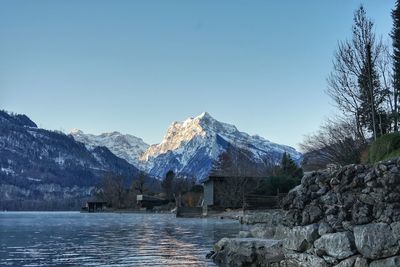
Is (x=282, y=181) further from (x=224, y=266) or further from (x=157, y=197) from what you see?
(x=157, y=197)

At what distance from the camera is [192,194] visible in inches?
4257

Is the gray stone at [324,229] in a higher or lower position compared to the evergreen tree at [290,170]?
lower

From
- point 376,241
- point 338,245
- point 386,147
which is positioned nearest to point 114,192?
point 386,147

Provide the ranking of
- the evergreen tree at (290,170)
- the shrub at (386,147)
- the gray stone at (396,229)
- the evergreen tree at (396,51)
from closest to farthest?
the gray stone at (396,229) → the shrub at (386,147) → the evergreen tree at (396,51) → the evergreen tree at (290,170)

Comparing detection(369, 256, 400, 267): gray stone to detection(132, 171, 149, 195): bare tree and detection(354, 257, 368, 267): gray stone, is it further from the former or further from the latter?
detection(132, 171, 149, 195): bare tree

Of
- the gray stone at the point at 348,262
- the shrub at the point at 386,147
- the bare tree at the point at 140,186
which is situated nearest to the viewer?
the gray stone at the point at 348,262

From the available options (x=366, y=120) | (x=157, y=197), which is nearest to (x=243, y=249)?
(x=366, y=120)

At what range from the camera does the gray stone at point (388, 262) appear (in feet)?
40.8

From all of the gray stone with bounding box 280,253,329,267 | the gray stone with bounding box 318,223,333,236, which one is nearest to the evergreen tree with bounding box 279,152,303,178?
the gray stone with bounding box 280,253,329,267

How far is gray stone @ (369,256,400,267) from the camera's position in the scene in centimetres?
1244

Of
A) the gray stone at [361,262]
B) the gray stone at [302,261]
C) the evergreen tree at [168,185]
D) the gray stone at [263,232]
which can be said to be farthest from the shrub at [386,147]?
the evergreen tree at [168,185]

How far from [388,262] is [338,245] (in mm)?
1604

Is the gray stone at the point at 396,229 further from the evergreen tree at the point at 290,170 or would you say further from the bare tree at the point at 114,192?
the bare tree at the point at 114,192

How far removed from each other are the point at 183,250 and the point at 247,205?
132 ft
